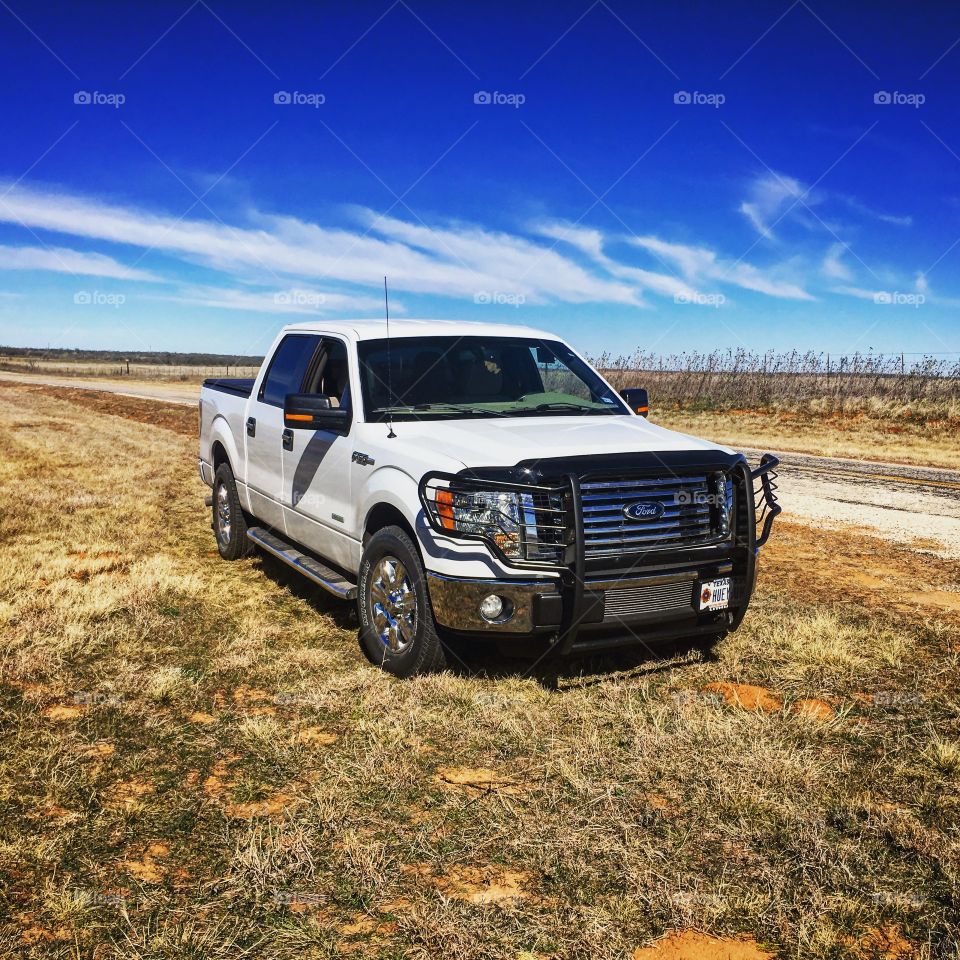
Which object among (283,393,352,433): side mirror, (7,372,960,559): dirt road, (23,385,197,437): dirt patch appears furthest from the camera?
(23,385,197,437): dirt patch

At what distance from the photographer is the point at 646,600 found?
14.6 ft

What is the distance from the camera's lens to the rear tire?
7.68m

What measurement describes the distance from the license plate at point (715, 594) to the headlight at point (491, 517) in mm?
1061

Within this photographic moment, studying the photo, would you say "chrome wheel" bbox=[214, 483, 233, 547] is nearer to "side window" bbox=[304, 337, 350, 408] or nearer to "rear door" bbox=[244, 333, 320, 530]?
"rear door" bbox=[244, 333, 320, 530]

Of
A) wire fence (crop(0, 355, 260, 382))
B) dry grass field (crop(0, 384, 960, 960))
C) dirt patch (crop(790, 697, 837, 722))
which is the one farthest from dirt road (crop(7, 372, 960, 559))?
wire fence (crop(0, 355, 260, 382))

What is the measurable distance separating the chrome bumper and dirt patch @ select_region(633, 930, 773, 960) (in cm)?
173

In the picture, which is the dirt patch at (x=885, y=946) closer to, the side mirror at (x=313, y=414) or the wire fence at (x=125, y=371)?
the side mirror at (x=313, y=414)

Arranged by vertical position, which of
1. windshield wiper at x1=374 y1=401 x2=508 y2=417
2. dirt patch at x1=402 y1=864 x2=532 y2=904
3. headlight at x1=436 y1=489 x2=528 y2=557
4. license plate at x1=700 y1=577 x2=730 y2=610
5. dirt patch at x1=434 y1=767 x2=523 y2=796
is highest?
windshield wiper at x1=374 y1=401 x2=508 y2=417

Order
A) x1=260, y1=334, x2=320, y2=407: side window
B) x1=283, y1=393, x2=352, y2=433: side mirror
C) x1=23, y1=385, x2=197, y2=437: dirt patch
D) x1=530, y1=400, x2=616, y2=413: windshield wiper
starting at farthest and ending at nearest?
1. x1=23, y1=385, x2=197, y2=437: dirt patch
2. x1=260, y1=334, x2=320, y2=407: side window
3. x1=530, y1=400, x2=616, y2=413: windshield wiper
4. x1=283, y1=393, x2=352, y2=433: side mirror

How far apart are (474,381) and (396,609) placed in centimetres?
180

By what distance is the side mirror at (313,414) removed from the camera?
17.4 feet

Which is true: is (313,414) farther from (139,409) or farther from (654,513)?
(139,409)

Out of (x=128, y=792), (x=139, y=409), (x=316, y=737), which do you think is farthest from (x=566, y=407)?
(x=139, y=409)

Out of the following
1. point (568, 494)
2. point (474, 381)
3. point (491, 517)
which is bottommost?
point (491, 517)
